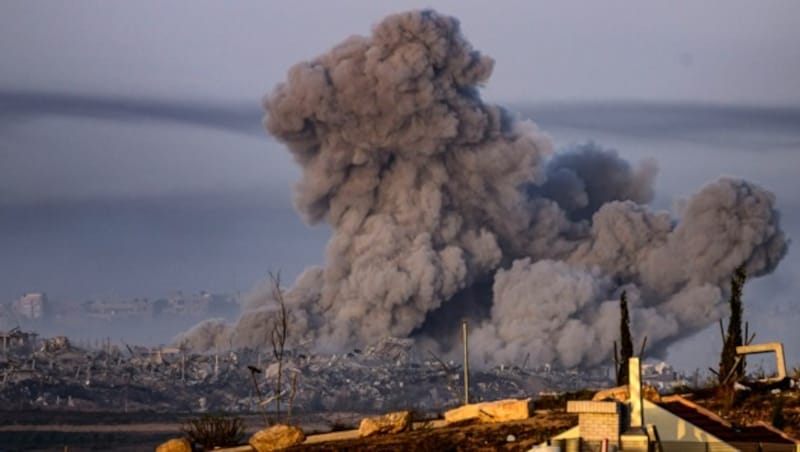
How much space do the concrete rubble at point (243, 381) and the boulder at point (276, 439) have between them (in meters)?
96.5

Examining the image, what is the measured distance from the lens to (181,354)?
182 m

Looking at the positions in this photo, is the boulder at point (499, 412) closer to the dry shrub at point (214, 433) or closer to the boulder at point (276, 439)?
the boulder at point (276, 439)

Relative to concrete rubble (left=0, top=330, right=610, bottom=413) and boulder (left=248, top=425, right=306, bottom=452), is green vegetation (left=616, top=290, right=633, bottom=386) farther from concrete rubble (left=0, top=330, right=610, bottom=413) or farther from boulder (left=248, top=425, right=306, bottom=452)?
concrete rubble (left=0, top=330, right=610, bottom=413)

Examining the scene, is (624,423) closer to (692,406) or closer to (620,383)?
(692,406)

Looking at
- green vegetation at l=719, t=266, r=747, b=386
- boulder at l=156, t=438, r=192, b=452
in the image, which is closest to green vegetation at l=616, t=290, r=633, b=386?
green vegetation at l=719, t=266, r=747, b=386

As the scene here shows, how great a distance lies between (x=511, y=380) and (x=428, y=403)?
6.49m

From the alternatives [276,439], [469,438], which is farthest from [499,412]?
[276,439]

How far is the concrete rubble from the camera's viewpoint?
151 m

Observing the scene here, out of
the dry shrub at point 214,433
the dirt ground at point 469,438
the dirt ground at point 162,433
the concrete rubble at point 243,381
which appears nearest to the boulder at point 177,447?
the dry shrub at point 214,433

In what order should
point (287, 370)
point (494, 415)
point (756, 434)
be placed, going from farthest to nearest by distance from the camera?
1. point (287, 370)
2. point (494, 415)
3. point (756, 434)

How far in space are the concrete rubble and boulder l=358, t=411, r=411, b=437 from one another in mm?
96099

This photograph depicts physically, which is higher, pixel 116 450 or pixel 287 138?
pixel 287 138

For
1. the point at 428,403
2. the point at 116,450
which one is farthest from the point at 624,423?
the point at 428,403

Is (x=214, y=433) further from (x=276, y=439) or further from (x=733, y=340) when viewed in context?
(x=733, y=340)
